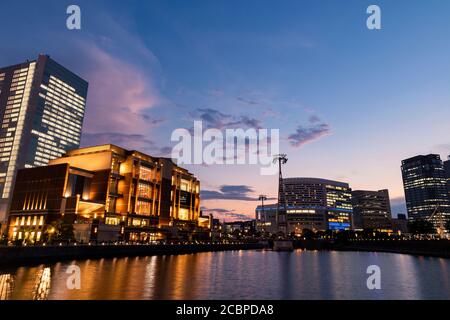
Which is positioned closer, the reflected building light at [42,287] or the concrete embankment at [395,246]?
the reflected building light at [42,287]

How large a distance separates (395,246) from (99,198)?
130943 mm

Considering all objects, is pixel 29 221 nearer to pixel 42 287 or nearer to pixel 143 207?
pixel 143 207

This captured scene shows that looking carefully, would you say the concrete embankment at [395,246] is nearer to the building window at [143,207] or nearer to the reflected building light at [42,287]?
the building window at [143,207]

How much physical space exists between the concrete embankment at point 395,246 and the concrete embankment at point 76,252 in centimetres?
8706

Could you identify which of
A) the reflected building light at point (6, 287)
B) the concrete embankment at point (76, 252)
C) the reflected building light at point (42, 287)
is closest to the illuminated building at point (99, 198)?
the concrete embankment at point (76, 252)

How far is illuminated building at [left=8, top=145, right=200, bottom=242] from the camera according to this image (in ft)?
383

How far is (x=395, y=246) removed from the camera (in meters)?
139

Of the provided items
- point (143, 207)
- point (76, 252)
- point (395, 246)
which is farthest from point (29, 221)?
point (395, 246)

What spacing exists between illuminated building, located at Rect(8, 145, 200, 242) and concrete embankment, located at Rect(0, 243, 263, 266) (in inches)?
893

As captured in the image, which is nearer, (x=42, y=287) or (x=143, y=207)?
(x=42, y=287)

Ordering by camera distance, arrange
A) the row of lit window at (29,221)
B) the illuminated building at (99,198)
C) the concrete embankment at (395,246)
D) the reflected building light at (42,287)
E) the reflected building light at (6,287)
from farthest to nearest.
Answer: the row of lit window at (29,221)
the illuminated building at (99,198)
the concrete embankment at (395,246)
the reflected building light at (42,287)
the reflected building light at (6,287)

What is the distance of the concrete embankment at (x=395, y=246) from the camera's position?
107 metres
